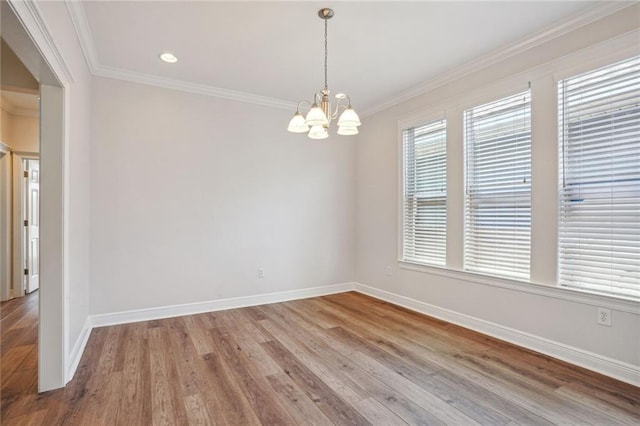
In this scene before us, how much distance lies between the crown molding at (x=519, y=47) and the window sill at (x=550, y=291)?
7.27 feet

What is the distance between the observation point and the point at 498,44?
2928 millimetres

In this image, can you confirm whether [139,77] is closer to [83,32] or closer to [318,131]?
[83,32]

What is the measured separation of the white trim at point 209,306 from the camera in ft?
11.3

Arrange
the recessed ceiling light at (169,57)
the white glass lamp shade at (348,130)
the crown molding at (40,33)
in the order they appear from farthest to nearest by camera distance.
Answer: the recessed ceiling light at (169,57), the white glass lamp shade at (348,130), the crown molding at (40,33)

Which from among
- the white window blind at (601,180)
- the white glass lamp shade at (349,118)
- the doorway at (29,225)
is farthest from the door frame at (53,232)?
the white window blind at (601,180)

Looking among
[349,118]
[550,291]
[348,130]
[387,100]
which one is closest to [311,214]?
[387,100]

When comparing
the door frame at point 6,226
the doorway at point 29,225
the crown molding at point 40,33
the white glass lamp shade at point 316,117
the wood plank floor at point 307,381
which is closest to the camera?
the crown molding at point 40,33

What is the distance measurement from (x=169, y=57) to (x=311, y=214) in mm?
2713

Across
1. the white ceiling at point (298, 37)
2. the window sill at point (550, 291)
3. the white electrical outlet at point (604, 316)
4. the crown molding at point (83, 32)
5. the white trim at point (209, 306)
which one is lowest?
the white trim at point (209, 306)

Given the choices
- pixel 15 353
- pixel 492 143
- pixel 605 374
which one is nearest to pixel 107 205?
pixel 15 353

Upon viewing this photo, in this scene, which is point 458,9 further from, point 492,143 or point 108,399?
point 108,399

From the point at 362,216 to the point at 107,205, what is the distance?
3.48 meters

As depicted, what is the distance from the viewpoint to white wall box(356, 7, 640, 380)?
2.40 meters

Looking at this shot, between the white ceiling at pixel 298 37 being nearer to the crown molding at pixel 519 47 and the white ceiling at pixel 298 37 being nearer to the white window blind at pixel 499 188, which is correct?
the crown molding at pixel 519 47
